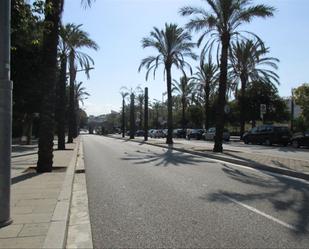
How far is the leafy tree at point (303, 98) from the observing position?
53.4m

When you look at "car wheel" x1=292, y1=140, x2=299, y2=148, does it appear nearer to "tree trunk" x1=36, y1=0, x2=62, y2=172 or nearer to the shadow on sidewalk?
"tree trunk" x1=36, y1=0, x2=62, y2=172

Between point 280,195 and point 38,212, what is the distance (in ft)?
18.6

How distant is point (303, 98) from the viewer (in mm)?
54906

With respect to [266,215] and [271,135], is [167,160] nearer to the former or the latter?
[266,215]

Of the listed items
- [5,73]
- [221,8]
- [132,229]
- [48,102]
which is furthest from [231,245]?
[221,8]

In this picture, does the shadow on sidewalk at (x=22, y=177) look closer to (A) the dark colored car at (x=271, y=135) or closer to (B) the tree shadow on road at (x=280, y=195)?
(B) the tree shadow on road at (x=280, y=195)

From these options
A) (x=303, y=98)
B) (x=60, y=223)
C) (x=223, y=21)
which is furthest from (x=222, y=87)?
(x=303, y=98)

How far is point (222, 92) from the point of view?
97.5 feet

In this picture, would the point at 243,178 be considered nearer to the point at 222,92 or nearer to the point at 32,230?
the point at 32,230

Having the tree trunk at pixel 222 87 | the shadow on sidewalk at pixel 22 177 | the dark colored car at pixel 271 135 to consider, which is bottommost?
the shadow on sidewalk at pixel 22 177

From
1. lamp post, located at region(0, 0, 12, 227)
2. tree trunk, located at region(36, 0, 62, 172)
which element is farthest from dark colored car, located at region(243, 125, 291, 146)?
lamp post, located at region(0, 0, 12, 227)

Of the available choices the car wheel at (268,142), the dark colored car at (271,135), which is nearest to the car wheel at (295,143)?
the dark colored car at (271,135)

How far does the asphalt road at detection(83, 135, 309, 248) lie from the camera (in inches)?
279

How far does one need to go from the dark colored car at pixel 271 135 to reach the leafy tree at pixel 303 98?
41.2 feet
